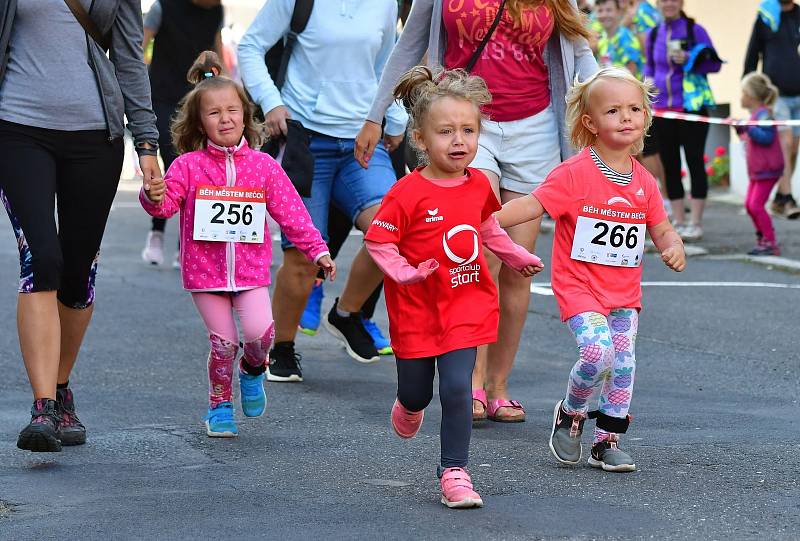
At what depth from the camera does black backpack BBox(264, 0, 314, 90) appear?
7.27 metres

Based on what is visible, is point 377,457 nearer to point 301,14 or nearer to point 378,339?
point 301,14

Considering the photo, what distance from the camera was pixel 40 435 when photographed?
214 inches

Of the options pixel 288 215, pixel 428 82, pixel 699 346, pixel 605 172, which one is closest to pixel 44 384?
pixel 288 215

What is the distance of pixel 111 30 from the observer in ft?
19.2

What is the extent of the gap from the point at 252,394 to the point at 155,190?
3.17 ft

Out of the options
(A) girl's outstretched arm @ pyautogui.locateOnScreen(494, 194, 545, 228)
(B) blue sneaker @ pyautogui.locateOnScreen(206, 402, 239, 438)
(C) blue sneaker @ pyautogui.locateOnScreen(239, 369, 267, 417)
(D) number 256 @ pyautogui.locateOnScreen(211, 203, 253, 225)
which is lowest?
(B) blue sneaker @ pyautogui.locateOnScreen(206, 402, 239, 438)

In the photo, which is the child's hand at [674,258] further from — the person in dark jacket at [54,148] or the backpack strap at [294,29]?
the backpack strap at [294,29]

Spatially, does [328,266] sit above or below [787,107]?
above

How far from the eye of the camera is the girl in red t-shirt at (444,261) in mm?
5035

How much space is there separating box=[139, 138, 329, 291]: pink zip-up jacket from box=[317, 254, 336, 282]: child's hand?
18 centimetres

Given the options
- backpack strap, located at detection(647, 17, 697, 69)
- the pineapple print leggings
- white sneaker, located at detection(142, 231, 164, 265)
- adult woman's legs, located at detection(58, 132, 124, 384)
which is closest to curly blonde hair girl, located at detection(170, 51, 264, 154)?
adult woman's legs, located at detection(58, 132, 124, 384)

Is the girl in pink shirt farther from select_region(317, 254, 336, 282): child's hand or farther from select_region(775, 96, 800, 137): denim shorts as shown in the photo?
select_region(775, 96, 800, 137): denim shorts

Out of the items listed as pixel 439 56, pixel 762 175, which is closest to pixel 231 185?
pixel 439 56

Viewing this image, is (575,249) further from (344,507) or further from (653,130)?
(653,130)
